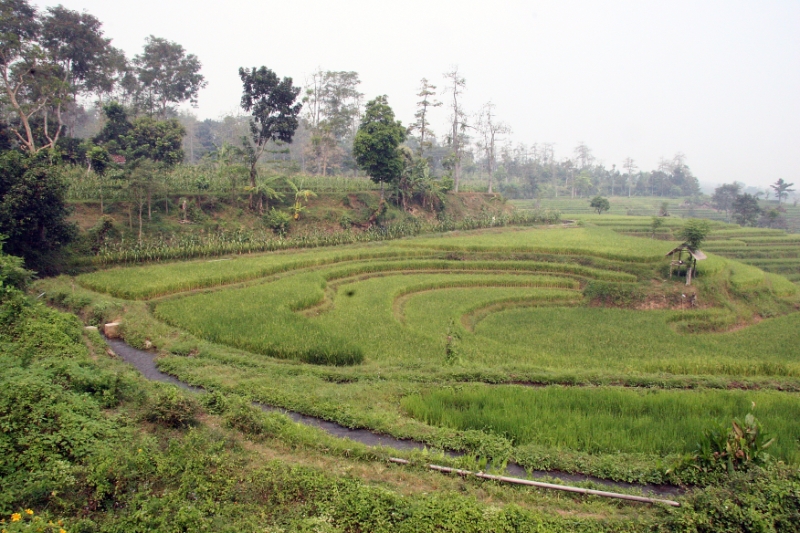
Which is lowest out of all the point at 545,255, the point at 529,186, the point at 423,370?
the point at 423,370

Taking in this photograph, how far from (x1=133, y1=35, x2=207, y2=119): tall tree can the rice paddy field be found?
853 inches

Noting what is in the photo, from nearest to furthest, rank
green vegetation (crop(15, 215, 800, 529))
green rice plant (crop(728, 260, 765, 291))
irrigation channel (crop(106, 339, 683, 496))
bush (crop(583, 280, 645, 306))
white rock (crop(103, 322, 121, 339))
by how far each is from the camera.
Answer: irrigation channel (crop(106, 339, 683, 496)) → green vegetation (crop(15, 215, 800, 529)) → white rock (crop(103, 322, 121, 339)) → bush (crop(583, 280, 645, 306)) → green rice plant (crop(728, 260, 765, 291))

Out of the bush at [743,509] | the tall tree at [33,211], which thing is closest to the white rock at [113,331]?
the tall tree at [33,211]

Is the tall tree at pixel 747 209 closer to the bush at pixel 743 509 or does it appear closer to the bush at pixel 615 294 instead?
the bush at pixel 615 294

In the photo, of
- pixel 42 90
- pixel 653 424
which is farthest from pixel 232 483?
pixel 42 90

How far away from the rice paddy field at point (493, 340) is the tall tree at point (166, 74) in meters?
21.7

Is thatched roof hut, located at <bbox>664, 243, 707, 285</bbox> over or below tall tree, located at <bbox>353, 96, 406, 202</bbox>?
below

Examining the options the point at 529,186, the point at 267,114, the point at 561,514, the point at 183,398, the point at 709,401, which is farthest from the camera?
the point at 529,186

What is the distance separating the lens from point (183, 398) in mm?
7379

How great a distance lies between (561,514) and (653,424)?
3.18 meters

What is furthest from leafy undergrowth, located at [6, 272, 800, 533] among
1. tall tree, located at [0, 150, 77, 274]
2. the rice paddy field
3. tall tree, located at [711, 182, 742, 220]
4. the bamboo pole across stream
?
tall tree, located at [711, 182, 742, 220]

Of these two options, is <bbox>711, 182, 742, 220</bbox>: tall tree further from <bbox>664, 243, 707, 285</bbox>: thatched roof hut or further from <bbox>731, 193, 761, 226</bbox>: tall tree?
<bbox>664, 243, 707, 285</bbox>: thatched roof hut

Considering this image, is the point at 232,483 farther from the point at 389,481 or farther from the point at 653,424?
the point at 653,424

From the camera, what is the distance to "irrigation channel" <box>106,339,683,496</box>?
6262mm
